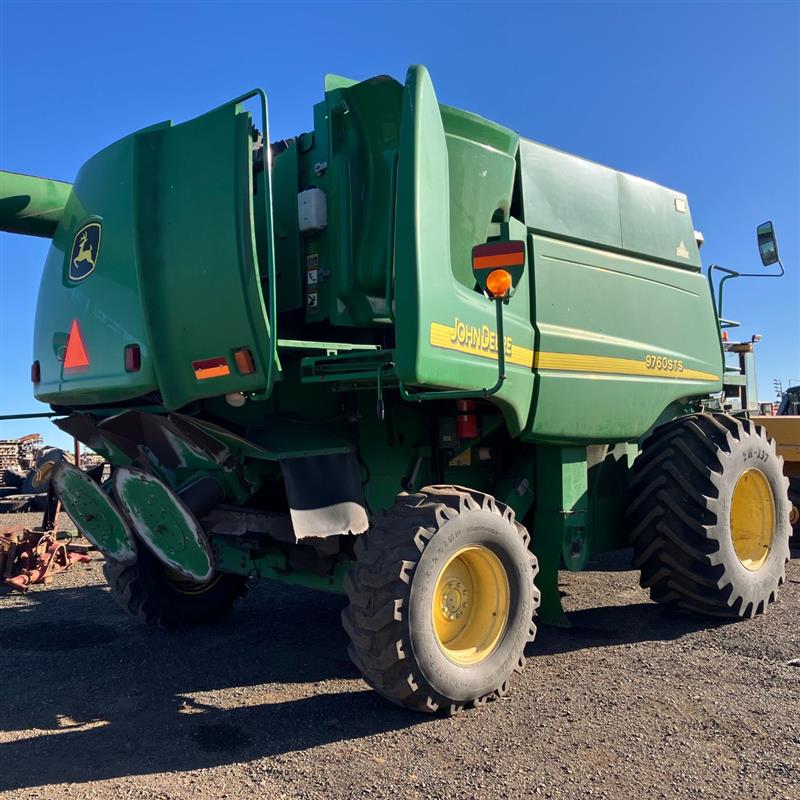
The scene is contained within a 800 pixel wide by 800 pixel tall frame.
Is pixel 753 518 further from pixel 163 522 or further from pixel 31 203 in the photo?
pixel 31 203

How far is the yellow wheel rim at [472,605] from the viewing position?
13.5 ft

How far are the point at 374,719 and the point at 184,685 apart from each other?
133 centimetres

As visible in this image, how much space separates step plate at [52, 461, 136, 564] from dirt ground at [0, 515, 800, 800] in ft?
→ 2.51

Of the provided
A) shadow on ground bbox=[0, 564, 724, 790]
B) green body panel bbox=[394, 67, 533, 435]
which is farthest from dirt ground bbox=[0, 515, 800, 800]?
green body panel bbox=[394, 67, 533, 435]

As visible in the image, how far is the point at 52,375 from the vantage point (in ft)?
14.7

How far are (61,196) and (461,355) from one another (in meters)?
2.79

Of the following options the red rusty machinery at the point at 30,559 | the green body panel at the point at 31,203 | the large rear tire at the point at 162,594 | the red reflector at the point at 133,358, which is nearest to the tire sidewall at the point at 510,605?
the red reflector at the point at 133,358

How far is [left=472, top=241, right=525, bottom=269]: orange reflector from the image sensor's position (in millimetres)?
3385

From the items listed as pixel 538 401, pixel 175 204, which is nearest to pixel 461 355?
pixel 538 401

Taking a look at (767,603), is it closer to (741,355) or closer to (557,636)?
(557,636)

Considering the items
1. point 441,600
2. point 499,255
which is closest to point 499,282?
point 499,255

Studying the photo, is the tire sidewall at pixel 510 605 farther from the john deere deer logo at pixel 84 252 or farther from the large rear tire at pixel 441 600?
the john deere deer logo at pixel 84 252

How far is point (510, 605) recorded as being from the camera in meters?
4.18

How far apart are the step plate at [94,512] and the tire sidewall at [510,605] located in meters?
2.03
